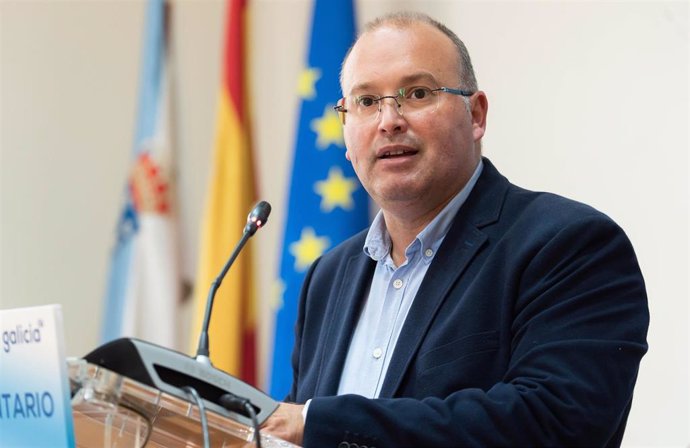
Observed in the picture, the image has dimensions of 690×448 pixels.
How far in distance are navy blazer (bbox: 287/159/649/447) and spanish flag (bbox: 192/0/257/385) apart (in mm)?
2148

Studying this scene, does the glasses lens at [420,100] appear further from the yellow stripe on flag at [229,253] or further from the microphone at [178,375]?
the yellow stripe on flag at [229,253]

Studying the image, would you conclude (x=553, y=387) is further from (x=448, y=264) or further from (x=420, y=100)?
(x=420, y=100)

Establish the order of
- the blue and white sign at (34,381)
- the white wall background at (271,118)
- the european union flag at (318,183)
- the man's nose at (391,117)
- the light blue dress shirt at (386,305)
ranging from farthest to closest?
the european union flag at (318,183) < the white wall background at (271,118) < the man's nose at (391,117) < the light blue dress shirt at (386,305) < the blue and white sign at (34,381)

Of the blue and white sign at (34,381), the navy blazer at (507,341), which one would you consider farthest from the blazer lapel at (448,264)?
the blue and white sign at (34,381)

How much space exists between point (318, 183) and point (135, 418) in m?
2.46

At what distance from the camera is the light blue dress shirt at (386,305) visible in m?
2.24

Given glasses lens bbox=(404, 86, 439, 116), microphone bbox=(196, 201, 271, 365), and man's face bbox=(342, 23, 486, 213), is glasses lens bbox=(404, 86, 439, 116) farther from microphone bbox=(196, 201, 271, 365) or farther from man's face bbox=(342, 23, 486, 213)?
microphone bbox=(196, 201, 271, 365)

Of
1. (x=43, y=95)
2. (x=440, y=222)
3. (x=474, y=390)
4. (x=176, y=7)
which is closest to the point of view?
(x=474, y=390)

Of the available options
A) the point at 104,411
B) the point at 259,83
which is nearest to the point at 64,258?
the point at 259,83

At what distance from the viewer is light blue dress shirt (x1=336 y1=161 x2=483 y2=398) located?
7.36 feet

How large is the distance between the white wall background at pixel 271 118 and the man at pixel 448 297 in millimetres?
1075

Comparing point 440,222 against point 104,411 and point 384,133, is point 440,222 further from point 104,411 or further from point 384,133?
point 104,411

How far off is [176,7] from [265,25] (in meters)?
0.56

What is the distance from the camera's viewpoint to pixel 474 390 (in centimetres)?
184
